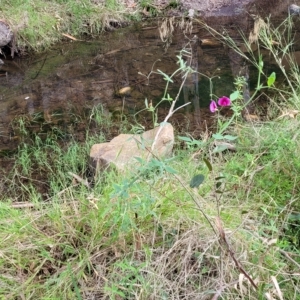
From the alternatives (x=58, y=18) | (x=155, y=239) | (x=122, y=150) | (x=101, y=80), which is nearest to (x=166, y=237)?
(x=155, y=239)

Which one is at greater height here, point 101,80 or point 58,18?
point 58,18

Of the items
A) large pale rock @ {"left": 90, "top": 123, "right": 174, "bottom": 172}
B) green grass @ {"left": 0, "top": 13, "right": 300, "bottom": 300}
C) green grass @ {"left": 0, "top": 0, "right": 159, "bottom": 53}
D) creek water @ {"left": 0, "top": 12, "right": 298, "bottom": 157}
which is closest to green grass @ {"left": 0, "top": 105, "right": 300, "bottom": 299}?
green grass @ {"left": 0, "top": 13, "right": 300, "bottom": 300}

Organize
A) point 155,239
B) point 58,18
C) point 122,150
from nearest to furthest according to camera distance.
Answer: point 155,239
point 122,150
point 58,18

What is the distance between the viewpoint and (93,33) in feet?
24.0

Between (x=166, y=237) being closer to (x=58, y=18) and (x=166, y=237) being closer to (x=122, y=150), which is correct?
(x=122, y=150)

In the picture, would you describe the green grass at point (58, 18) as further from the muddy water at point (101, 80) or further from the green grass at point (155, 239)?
the green grass at point (155, 239)

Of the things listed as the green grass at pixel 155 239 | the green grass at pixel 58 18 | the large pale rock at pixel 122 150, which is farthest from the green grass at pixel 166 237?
the green grass at pixel 58 18

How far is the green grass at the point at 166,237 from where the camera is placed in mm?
1744

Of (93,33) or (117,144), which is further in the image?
(93,33)

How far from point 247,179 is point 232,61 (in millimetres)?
3451

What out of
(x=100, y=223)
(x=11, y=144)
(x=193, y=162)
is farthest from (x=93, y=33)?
(x=100, y=223)

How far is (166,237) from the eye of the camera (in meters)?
2.00

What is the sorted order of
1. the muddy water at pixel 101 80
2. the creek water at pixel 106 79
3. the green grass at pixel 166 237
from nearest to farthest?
1. the green grass at pixel 166 237
2. the creek water at pixel 106 79
3. the muddy water at pixel 101 80

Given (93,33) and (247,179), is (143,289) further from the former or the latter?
(93,33)
